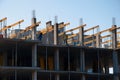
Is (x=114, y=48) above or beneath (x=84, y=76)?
above

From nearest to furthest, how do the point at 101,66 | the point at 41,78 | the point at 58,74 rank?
the point at 58,74
the point at 41,78
the point at 101,66

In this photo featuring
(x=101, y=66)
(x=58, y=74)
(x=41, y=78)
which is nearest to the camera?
(x=58, y=74)

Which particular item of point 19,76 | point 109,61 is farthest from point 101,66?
point 19,76

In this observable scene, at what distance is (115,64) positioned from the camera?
1532 inches

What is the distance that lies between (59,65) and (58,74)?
12.0 feet

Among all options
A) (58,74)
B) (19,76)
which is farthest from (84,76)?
(19,76)

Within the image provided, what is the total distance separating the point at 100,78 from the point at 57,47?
6.03m

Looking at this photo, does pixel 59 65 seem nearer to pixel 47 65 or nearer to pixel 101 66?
pixel 47 65

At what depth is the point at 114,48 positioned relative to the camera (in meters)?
39.0

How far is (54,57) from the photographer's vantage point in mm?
37469

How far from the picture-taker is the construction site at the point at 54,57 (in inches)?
1331

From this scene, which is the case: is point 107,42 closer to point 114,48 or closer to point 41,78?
point 114,48

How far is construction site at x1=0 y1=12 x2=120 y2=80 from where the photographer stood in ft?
111

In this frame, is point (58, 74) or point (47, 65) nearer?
point (58, 74)
